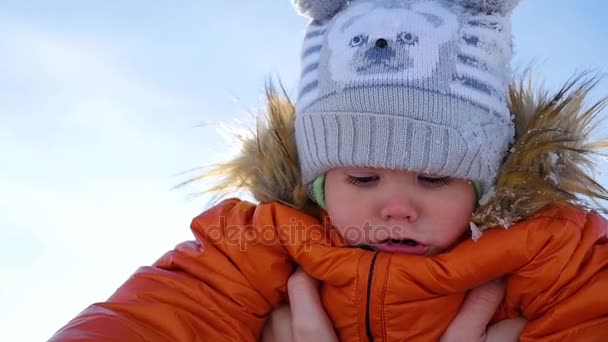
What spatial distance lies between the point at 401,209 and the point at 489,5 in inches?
27.8

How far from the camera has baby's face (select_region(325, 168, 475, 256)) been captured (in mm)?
2215

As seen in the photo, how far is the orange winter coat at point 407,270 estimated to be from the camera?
7.00 feet

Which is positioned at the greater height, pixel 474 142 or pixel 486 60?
pixel 486 60

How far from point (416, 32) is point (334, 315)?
2.77 ft

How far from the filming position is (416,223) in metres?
2.22

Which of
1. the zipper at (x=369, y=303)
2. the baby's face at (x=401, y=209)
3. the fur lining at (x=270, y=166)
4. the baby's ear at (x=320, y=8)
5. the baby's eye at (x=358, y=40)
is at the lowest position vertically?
the zipper at (x=369, y=303)

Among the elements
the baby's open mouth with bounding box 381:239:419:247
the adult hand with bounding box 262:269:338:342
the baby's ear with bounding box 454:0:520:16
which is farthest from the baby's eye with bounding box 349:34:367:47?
the adult hand with bounding box 262:269:338:342

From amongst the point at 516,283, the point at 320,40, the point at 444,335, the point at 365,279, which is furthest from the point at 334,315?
the point at 320,40

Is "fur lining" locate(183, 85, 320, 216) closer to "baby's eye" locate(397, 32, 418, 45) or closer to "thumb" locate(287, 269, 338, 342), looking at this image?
"thumb" locate(287, 269, 338, 342)

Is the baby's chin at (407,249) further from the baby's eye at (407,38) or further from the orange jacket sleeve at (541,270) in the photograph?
the baby's eye at (407,38)

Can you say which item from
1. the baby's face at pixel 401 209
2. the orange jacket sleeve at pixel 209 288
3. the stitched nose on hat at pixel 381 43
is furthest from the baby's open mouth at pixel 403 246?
the stitched nose on hat at pixel 381 43

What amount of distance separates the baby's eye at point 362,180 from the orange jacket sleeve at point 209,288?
28 cm

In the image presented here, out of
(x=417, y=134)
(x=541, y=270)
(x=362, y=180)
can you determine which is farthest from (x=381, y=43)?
(x=541, y=270)

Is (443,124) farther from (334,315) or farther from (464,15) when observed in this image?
(334,315)
